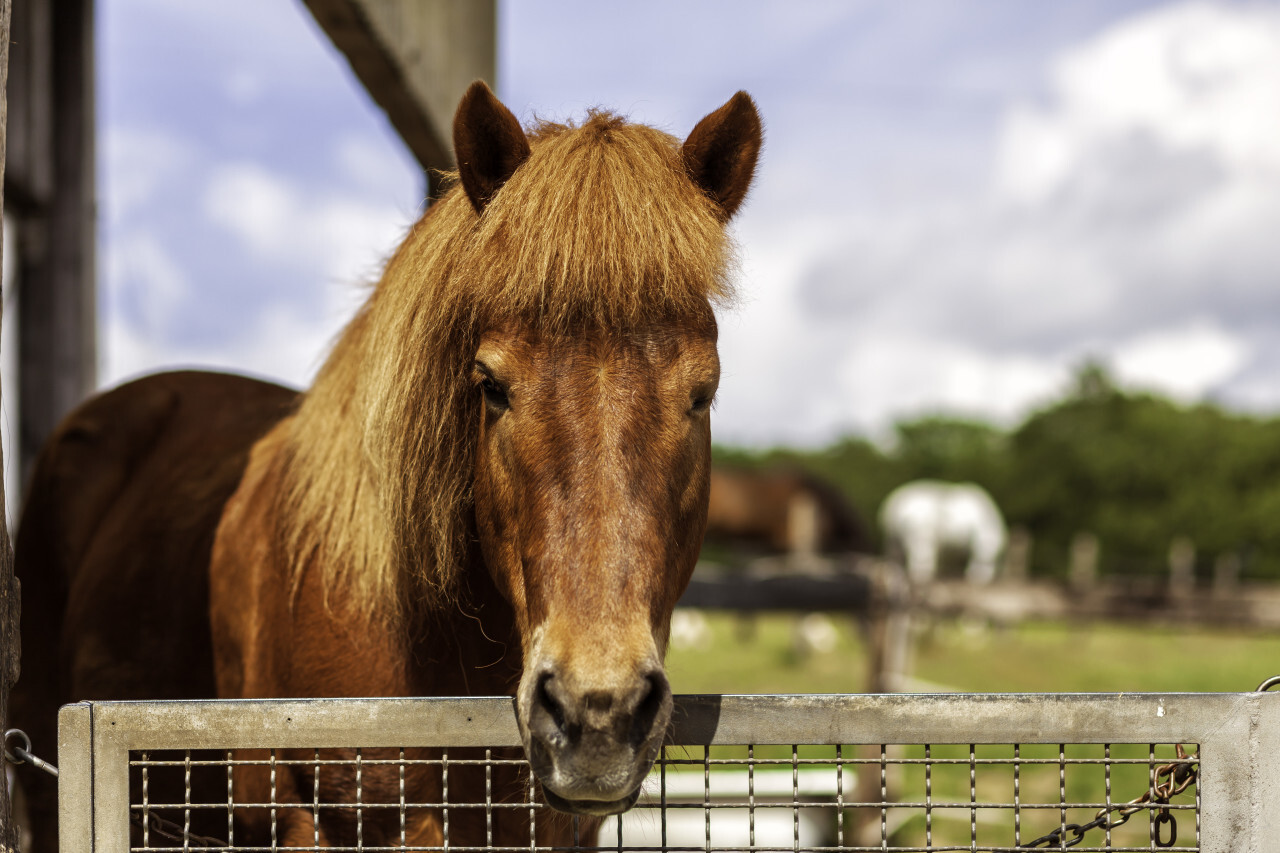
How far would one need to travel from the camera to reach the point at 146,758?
150 cm

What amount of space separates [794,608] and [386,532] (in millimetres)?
4671

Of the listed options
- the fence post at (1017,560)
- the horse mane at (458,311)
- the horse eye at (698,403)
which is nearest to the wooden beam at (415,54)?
the horse mane at (458,311)

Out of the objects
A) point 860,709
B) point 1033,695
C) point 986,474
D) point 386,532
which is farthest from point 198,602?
point 986,474

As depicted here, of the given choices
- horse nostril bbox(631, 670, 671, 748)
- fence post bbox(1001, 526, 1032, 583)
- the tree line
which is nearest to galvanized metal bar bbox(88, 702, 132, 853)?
horse nostril bbox(631, 670, 671, 748)

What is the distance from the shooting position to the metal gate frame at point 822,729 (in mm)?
1460

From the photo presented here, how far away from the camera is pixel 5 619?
154 cm

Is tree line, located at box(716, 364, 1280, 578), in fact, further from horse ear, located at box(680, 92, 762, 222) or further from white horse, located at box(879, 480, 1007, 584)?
horse ear, located at box(680, 92, 762, 222)

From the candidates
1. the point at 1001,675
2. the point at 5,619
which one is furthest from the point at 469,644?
the point at 1001,675

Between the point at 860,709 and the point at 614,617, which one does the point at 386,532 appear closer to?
the point at 614,617

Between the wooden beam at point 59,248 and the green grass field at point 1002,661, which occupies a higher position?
the wooden beam at point 59,248

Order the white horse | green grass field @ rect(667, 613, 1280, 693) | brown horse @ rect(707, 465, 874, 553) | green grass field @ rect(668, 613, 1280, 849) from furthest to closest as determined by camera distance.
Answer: the white horse
brown horse @ rect(707, 465, 874, 553)
green grass field @ rect(667, 613, 1280, 693)
green grass field @ rect(668, 613, 1280, 849)

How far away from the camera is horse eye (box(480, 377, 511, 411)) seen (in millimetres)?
1722

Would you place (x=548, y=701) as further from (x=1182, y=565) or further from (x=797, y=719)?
(x=1182, y=565)

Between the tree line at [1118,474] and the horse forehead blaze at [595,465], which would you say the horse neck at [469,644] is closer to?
the horse forehead blaze at [595,465]
